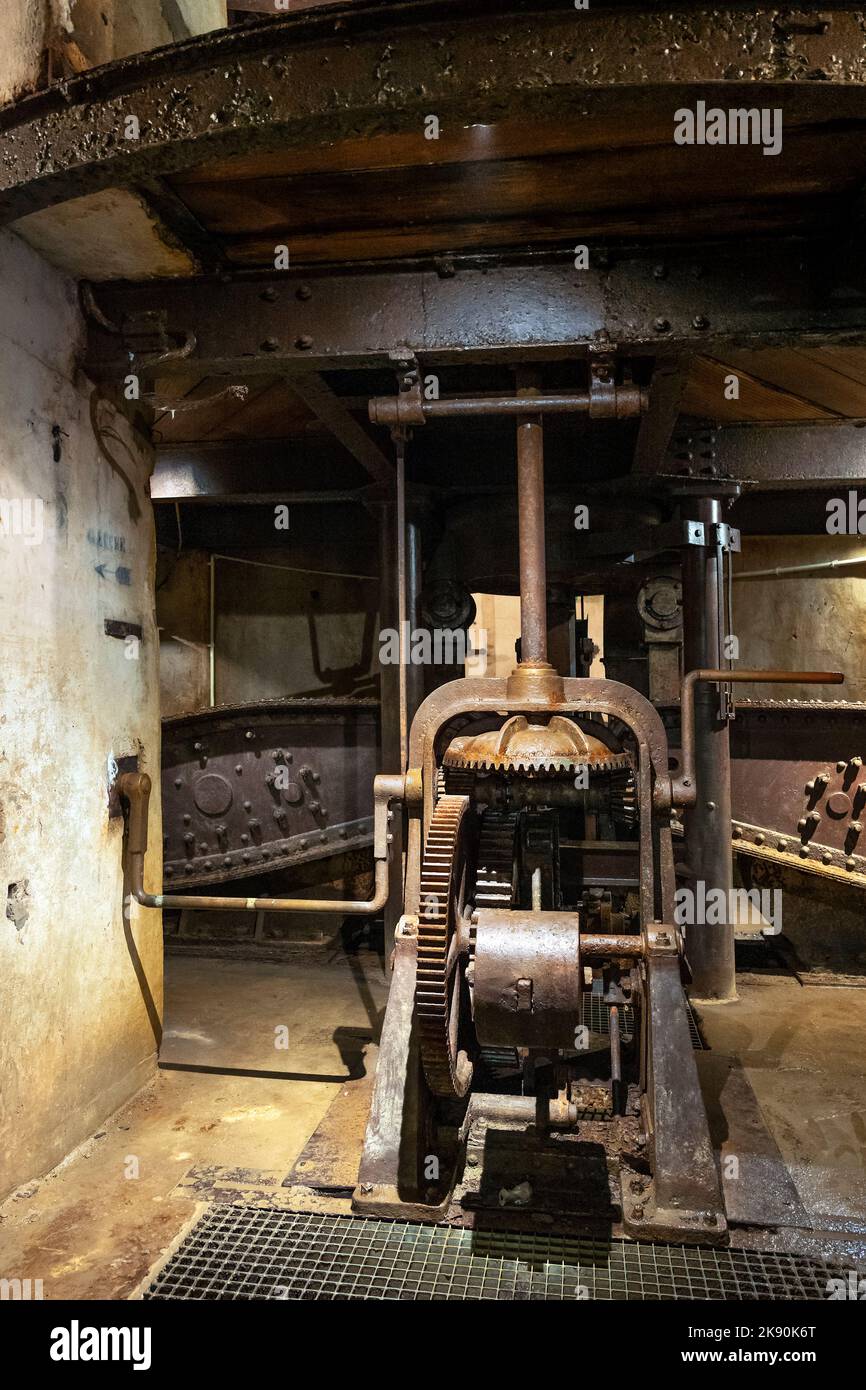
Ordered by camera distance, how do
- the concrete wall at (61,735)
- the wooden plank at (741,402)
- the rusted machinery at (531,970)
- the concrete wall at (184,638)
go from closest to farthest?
the rusted machinery at (531,970)
the concrete wall at (61,735)
the wooden plank at (741,402)
the concrete wall at (184,638)

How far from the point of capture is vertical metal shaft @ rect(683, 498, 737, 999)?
4367 mm

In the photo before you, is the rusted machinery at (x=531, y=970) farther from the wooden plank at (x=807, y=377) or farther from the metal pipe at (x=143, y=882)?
the wooden plank at (x=807, y=377)

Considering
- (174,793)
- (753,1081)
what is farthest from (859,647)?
(174,793)

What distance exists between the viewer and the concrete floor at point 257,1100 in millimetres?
2449

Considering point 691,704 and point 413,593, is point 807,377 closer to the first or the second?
point 691,704

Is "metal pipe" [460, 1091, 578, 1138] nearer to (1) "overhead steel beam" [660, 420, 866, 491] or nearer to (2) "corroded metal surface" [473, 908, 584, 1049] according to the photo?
(2) "corroded metal surface" [473, 908, 584, 1049]

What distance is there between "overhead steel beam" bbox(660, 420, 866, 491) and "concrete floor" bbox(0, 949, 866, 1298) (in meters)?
2.70

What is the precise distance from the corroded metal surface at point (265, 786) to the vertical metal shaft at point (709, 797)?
1.85m

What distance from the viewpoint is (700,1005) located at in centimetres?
430

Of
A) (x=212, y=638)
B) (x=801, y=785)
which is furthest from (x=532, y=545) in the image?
(x=212, y=638)

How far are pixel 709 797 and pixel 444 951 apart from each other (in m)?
2.55

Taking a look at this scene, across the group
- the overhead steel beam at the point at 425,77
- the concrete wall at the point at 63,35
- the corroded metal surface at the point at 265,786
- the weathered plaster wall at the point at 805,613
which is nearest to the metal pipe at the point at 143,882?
the corroded metal surface at the point at 265,786

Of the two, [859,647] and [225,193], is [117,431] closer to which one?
[225,193]

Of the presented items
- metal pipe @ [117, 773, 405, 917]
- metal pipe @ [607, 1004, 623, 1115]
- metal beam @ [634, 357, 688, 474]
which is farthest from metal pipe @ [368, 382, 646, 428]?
metal pipe @ [607, 1004, 623, 1115]
